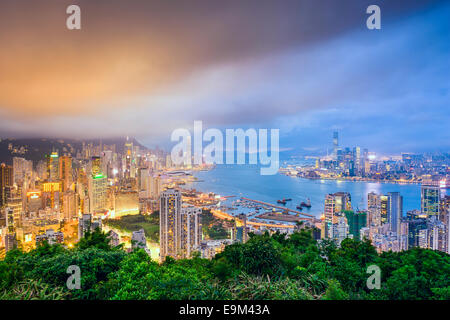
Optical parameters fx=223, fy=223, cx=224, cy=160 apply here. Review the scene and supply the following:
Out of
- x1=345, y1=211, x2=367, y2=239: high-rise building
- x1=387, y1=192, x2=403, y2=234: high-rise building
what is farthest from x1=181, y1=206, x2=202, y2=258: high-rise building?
x1=387, y1=192, x2=403, y2=234: high-rise building

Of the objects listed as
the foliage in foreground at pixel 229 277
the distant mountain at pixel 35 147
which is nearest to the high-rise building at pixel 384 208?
the foliage in foreground at pixel 229 277

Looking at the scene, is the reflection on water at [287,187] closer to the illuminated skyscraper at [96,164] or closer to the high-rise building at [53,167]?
the illuminated skyscraper at [96,164]

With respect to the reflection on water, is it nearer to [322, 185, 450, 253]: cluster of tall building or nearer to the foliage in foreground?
[322, 185, 450, 253]: cluster of tall building

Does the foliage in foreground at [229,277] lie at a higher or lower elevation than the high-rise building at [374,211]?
higher

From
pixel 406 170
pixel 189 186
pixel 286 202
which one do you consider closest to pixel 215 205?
pixel 189 186
